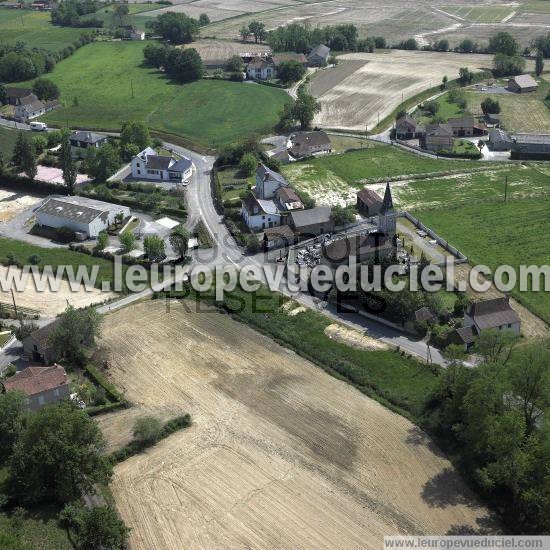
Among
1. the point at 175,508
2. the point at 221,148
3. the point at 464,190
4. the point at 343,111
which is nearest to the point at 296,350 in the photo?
the point at 175,508

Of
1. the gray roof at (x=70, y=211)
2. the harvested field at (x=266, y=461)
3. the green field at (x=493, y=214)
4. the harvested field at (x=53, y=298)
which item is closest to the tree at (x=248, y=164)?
the green field at (x=493, y=214)

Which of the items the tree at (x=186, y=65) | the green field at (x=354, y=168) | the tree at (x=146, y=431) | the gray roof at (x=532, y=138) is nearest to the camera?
the tree at (x=146, y=431)

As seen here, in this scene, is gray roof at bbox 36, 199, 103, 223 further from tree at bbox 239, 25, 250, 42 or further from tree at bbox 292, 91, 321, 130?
tree at bbox 239, 25, 250, 42

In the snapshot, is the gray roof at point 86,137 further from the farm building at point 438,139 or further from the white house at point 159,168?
the farm building at point 438,139

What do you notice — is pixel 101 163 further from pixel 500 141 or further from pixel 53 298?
pixel 500 141

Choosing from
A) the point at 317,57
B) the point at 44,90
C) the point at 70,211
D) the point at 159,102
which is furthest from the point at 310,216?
the point at 317,57

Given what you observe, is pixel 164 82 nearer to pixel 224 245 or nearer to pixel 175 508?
pixel 224 245

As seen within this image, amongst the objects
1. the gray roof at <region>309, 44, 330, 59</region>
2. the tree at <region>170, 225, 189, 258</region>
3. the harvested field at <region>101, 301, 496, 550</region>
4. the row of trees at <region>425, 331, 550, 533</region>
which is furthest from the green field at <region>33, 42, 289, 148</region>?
the row of trees at <region>425, 331, 550, 533</region>

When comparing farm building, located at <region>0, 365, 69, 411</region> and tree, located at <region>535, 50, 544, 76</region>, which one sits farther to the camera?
tree, located at <region>535, 50, 544, 76</region>
